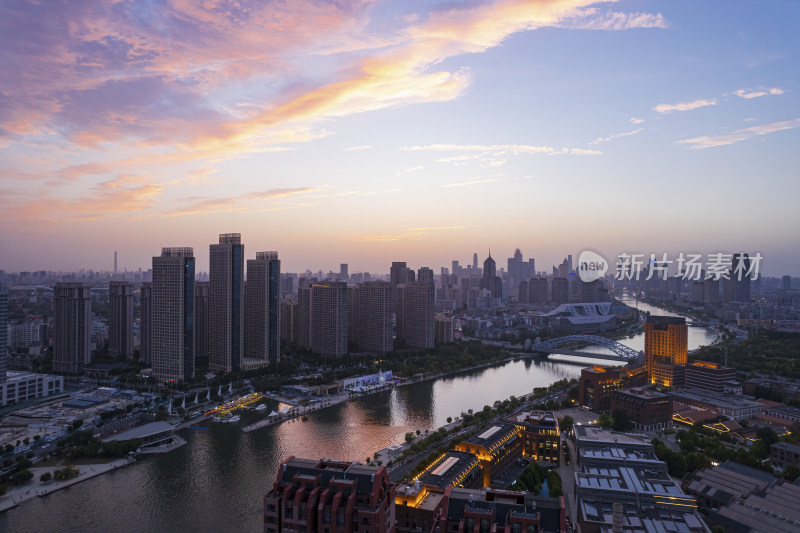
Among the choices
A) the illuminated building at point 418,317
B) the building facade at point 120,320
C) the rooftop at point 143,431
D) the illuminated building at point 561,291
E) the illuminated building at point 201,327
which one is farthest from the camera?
the illuminated building at point 561,291

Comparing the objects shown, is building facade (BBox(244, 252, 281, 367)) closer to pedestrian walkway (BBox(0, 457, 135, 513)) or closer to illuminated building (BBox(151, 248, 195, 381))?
illuminated building (BBox(151, 248, 195, 381))

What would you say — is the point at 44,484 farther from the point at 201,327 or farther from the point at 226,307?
the point at 201,327

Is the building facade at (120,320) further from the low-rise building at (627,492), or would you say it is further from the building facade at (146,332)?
the low-rise building at (627,492)

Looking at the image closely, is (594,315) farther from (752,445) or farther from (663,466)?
(663,466)

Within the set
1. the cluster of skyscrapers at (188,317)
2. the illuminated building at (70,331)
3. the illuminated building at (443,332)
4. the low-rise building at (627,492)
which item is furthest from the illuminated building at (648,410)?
the illuminated building at (70,331)

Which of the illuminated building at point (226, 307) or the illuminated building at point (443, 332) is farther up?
the illuminated building at point (226, 307)

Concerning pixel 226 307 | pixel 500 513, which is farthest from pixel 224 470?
pixel 226 307

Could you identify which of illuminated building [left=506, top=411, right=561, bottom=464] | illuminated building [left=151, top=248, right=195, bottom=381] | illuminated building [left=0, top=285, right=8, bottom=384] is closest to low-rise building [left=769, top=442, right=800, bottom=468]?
illuminated building [left=506, top=411, right=561, bottom=464]

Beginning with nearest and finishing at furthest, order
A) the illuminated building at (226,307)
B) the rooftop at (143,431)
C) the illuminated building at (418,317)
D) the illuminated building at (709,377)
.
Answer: the rooftop at (143,431)
the illuminated building at (709,377)
the illuminated building at (226,307)
the illuminated building at (418,317)
